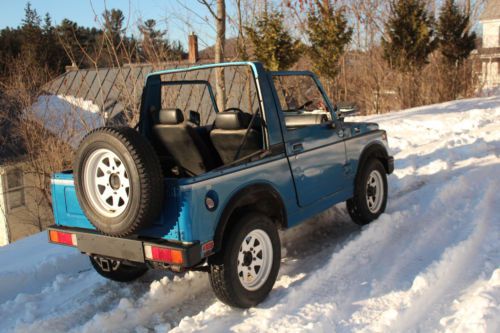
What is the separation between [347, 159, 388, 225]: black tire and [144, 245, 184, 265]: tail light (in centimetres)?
264

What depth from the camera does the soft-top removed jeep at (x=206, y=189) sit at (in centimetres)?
362

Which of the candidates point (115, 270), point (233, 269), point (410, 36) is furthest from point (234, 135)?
point (410, 36)

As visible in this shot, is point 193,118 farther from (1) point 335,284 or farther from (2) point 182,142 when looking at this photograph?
(1) point 335,284

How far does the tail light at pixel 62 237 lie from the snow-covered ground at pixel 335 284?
550 mm

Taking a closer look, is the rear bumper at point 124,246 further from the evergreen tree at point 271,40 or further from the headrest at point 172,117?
the evergreen tree at point 271,40

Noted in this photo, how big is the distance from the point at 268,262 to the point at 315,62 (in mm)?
14734

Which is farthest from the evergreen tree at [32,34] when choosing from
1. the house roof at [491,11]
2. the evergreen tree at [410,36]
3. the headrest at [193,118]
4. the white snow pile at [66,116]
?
the house roof at [491,11]

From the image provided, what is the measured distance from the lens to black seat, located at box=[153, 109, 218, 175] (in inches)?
169

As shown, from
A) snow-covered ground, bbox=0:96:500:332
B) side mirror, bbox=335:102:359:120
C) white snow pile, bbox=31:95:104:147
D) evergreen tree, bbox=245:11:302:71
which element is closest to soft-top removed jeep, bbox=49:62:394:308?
side mirror, bbox=335:102:359:120

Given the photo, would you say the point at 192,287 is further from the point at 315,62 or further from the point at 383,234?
the point at 315,62

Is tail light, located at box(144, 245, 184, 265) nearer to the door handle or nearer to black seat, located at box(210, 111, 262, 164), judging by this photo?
black seat, located at box(210, 111, 262, 164)

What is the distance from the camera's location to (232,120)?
14.1 ft

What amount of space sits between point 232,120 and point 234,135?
182mm

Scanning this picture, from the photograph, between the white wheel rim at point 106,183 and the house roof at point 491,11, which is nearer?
the white wheel rim at point 106,183
